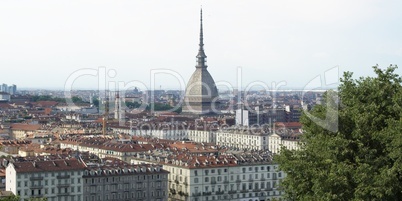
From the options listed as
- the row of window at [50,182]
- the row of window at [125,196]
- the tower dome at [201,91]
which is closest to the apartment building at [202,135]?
the tower dome at [201,91]

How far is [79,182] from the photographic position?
36.3 meters

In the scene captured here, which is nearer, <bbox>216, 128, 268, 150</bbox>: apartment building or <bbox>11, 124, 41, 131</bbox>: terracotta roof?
<bbox>216, 128, 268, 150</bbox>: apartment building

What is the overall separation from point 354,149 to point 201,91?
3499 inches

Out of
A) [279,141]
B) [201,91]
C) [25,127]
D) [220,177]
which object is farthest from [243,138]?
[201,91]

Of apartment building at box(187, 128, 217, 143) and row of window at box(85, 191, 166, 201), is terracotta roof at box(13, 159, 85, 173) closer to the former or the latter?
row of window at box(85, 191, 166, 201)

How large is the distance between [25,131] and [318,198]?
201ft

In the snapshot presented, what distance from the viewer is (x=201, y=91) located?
348 feet

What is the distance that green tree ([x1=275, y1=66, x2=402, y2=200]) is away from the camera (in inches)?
629

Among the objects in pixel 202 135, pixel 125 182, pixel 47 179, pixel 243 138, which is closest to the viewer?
pixel 47 179

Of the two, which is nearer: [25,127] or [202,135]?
[202,135]

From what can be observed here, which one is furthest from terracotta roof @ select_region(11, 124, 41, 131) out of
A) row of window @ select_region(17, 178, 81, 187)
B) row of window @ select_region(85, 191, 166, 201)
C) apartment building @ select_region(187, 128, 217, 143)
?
row of window @ select_region(17, 178, 81, 187)

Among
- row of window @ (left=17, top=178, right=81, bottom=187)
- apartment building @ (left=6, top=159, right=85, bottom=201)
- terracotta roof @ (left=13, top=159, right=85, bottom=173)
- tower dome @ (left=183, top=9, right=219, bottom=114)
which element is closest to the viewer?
apartment building @ (left=6, top=159, right=85, bottom=201)

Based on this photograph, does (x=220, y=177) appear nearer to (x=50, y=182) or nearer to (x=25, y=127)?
(x=50, y=182)

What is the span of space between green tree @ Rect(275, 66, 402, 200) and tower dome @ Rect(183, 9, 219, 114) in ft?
279
